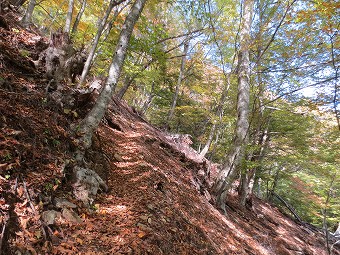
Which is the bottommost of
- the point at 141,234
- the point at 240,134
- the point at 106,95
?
the point at 141,234

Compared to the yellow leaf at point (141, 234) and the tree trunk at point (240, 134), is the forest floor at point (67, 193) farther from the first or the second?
the tree trunk at point (240, 134)

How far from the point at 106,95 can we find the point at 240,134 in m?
4.38

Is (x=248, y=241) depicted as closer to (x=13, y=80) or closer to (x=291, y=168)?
(x=13, y=80)

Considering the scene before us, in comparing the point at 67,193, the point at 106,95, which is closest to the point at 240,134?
the point at 106,95

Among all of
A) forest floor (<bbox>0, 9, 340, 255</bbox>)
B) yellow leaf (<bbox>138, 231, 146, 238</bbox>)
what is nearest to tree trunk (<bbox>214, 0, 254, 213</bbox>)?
forest floor (<bbox>0, 9, 340, 255</bbox>)

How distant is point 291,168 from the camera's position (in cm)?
1341

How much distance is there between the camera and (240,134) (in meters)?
6.91

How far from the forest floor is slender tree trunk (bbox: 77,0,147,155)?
0.26m

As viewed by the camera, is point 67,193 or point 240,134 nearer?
point 67,193

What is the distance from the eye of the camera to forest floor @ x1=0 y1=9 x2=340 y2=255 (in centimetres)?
239

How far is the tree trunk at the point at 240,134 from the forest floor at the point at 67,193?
157 centimetres

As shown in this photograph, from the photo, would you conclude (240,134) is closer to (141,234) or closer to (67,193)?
(141,234)

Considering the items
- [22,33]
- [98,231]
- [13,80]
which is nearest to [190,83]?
[22,33]

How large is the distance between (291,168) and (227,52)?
7.89 metres
